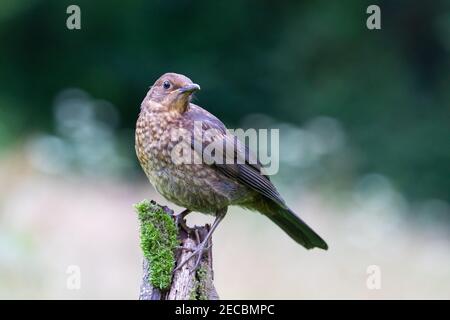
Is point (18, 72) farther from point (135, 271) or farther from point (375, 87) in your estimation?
point (135, 271)

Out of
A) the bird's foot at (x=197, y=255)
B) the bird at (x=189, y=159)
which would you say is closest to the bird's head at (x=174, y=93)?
the bird at (x=189, y=159)

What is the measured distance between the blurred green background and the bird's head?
176 inches

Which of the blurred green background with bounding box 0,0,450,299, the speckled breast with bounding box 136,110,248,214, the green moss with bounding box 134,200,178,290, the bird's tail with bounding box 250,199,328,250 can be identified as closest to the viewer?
the green moss with bounding box 134,200,178,290

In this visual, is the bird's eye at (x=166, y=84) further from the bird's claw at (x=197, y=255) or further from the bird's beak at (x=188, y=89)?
the bird's claw at (x=197, y=255)

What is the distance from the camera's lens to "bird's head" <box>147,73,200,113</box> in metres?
5.19

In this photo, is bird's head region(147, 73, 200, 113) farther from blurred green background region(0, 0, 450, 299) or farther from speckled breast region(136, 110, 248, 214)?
blurred green background region(0, 0, 450, 299)

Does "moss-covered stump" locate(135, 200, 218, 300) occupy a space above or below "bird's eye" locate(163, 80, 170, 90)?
below

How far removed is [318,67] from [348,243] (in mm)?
5164

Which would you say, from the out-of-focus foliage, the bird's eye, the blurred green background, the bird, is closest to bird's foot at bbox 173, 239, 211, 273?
the bird

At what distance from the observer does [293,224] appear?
5543 millimetres

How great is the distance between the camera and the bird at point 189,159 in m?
5.07

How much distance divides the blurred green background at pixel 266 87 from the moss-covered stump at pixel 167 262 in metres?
5.12

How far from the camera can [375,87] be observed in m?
12.6

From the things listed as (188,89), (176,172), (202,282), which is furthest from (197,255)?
(188,89)
